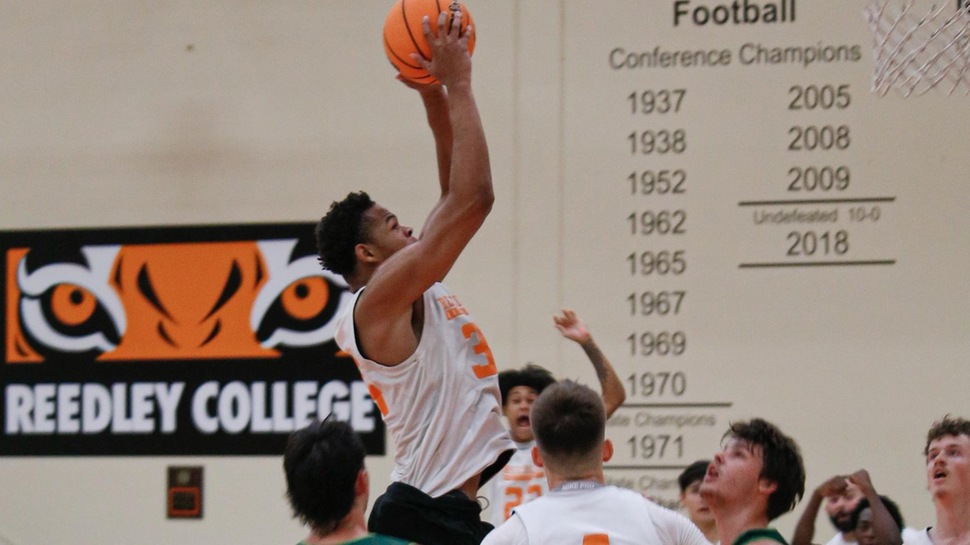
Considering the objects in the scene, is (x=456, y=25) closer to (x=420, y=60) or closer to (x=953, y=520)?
(x=420, y=60)

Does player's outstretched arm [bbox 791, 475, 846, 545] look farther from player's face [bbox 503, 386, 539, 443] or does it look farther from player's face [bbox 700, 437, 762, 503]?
player's face [bbox 700, 437, 762, 503]

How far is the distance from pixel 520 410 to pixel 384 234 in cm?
157

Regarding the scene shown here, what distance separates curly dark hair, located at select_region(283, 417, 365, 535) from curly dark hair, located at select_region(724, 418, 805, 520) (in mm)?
951

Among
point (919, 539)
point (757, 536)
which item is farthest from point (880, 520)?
point (757, 536)

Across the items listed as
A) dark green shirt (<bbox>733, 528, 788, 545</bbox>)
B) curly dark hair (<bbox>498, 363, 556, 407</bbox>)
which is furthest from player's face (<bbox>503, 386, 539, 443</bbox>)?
dark green shirt (<bbox>733, 528, 788, 545</bbox>)

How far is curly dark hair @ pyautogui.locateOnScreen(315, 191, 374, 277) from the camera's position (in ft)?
11.9

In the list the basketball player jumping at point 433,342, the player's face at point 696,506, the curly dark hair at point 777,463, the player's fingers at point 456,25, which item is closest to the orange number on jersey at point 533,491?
the player's face at point 696,506

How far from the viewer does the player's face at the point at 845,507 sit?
479 cm

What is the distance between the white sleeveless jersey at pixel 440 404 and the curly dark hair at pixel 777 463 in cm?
68

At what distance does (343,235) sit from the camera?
3635 mm

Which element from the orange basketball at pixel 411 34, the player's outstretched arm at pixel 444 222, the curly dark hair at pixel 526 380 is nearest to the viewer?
the player's outstretched arm at pixel 444 222

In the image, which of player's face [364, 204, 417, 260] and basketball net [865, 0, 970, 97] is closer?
player's face [364, 204, 417, 260]

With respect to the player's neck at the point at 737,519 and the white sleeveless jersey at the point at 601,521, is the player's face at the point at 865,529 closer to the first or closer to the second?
the player's neck at the point at 737,519

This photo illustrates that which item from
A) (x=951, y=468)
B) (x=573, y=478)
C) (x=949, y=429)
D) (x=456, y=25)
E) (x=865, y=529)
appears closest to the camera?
(x=573, y=478)
